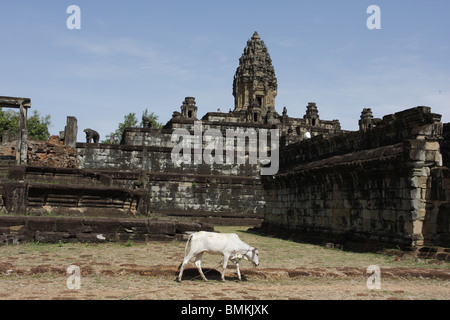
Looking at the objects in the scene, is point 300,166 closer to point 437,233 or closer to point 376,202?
point 376,202

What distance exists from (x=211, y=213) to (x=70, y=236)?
13.1 m

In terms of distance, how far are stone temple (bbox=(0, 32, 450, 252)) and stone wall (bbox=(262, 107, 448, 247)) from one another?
0.03 m

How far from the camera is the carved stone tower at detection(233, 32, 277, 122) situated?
50156mm

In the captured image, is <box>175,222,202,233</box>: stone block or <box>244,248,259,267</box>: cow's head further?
<box>175,222,202,233</box>: stone block

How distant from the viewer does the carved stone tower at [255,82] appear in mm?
50156

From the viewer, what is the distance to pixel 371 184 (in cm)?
1238

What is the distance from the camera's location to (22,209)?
1271 cm

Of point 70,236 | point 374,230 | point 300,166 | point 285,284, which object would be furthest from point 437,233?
point 70,236

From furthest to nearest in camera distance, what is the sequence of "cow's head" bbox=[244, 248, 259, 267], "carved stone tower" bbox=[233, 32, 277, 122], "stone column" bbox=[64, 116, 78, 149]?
"carved stone tower" bbox=[233, 32, 277, 122] → "stone column" bbox=[64, 116, 78, 149] → "cow's head" bbox=[244, 248, 259, 267]

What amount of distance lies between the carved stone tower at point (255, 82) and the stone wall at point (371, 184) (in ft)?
107

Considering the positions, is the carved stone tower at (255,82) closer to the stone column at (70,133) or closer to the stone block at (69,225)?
the stone column at (70,133)

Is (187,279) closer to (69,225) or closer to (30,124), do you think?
(69,225)

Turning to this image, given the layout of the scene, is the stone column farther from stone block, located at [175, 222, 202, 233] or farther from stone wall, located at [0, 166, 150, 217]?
stone block, located at [175, 222, 202, 233]

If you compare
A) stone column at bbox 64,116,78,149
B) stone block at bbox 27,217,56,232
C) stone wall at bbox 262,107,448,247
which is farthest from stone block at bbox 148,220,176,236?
stone column at bbox 64,116,78,149
